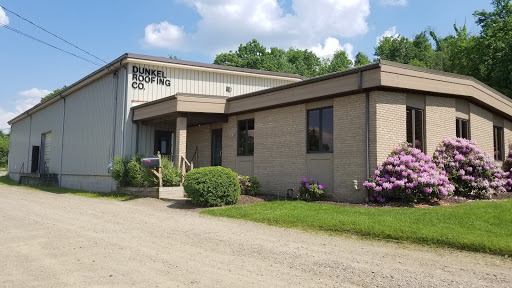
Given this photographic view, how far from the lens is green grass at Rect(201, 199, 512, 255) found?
6.82 m

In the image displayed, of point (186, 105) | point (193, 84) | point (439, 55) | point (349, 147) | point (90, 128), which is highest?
point (439, 55)

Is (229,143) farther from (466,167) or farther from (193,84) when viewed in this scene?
(466,167)

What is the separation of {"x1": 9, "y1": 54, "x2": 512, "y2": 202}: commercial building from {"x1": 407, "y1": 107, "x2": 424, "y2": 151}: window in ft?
0.11

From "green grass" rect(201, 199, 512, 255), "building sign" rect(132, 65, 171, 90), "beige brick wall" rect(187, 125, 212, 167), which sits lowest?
"green grass" rect(201, 199, 512, 255)

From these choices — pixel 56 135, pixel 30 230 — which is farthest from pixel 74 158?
pixel 30 230

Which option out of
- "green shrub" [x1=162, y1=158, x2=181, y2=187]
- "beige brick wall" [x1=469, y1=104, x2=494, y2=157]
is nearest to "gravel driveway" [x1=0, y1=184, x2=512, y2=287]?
"green shrub" [x1=162, y1=158, x2=181, y2=187]

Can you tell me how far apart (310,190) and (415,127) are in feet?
12.3

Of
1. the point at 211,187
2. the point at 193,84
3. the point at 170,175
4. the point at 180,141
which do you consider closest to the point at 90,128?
the point at 193,84

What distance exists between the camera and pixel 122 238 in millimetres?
7625

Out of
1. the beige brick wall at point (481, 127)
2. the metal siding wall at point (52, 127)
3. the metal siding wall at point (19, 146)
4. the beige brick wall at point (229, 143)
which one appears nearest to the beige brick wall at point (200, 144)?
the beige brick wall at point (229, 143)

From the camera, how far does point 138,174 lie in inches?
638

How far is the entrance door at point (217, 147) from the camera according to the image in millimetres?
17719

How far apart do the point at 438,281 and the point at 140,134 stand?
1659cm

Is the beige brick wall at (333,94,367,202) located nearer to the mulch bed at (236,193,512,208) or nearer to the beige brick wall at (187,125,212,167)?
the mulch bed at (236,193,512,208)
